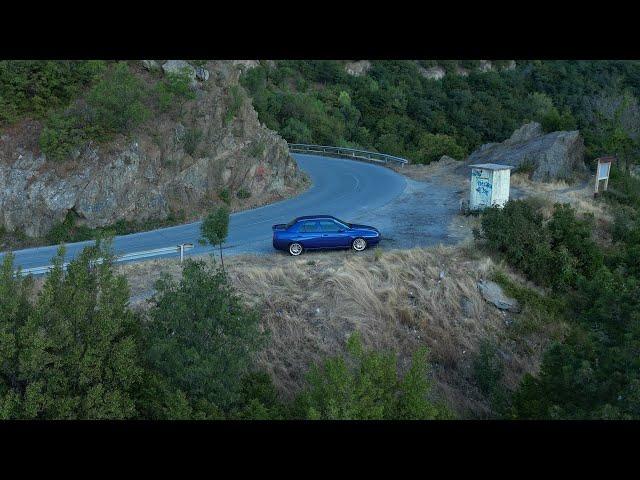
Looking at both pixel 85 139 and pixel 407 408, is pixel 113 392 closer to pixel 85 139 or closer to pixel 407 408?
pixel 407 408

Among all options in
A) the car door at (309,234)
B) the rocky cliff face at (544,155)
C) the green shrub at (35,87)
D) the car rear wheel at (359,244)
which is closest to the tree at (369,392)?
the car door at (309,234)

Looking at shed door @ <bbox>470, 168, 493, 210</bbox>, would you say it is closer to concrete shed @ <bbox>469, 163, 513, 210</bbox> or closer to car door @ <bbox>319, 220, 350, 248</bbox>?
concrete shed @ <bbox>469, 163, 513, 210</bbox>

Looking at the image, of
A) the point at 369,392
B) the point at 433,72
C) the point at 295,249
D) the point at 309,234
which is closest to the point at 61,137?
the point at 295,249

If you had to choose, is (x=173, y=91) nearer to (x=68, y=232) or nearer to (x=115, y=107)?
(x=115, y=107)

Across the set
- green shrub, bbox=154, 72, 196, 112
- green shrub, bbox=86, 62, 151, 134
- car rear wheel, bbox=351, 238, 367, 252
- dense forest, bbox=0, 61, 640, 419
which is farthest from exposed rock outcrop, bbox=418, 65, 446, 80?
car rear wheel, bbox=351, 238, 367, 252

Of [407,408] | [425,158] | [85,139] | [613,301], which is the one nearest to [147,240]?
[85,139]

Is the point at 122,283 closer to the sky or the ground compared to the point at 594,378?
closer to the sky
